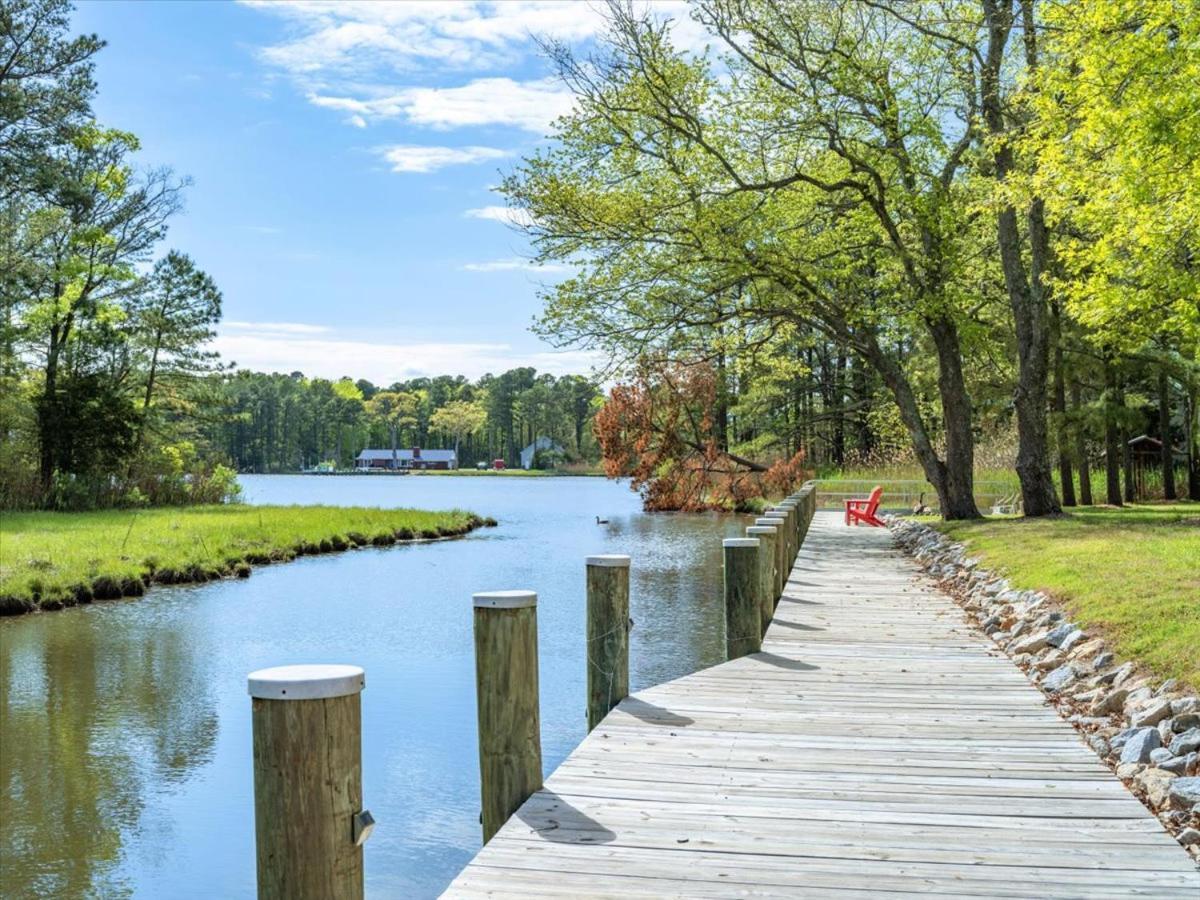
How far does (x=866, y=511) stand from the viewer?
25.3 meters

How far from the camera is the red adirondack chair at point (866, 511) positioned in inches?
977

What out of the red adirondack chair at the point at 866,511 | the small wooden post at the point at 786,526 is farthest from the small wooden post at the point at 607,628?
the red adirondack chair at the point at 866,511

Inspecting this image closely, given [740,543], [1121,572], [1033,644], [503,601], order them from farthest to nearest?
1. [1121,572]
2. [740,543]
3. [1033,644]
4. [503,601]

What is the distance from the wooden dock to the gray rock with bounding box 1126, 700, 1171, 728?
34 cm

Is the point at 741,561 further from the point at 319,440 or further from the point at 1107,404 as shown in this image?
the point at 319,440

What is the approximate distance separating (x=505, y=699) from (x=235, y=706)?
7.85 meters

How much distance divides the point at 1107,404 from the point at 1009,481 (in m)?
5.47

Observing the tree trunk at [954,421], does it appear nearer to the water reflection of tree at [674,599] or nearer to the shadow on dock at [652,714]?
the water reflection of tree at [674,599]

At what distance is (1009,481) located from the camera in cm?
2841

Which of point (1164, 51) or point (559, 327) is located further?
point (559, 327)

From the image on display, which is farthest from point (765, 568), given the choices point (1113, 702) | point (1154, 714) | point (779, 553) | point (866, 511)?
point (866, 511)

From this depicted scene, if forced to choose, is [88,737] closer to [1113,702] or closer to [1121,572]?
[1113,702]

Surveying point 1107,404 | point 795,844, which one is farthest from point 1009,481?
point 795,844

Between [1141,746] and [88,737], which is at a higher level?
[1141,746]
